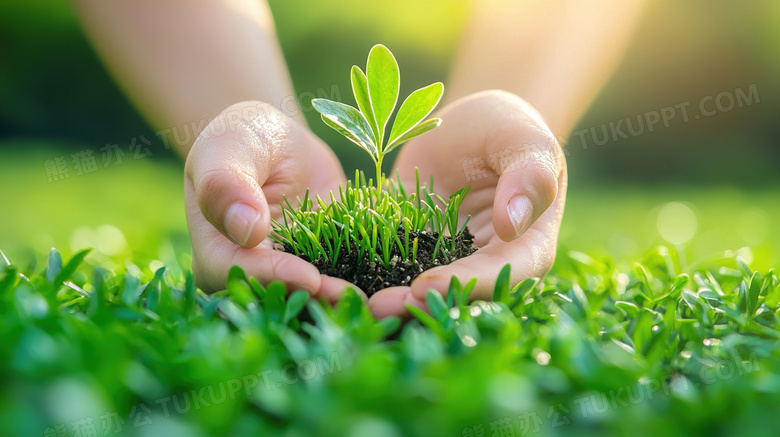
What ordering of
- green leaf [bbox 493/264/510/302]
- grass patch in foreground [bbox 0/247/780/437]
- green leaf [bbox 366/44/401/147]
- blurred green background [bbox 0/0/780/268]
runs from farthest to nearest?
blurred green background [bbox 0/0/780/268] < green leaf [bbox 366/44/401/147] < green leaf [bbox 493/264/510/302] < grass patch in foreground [bbox 0/247/780/437]

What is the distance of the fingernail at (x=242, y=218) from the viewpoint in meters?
0.82

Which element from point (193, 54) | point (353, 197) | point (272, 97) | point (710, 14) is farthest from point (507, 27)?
point (710, 14)

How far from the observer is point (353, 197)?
98 centimetres

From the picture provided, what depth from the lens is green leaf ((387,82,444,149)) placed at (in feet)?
3.09

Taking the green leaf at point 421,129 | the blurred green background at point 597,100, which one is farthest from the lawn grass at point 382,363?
the blurred green background at point 597,100

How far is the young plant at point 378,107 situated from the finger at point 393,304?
8.8 inches

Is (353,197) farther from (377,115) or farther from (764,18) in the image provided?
(764,18)

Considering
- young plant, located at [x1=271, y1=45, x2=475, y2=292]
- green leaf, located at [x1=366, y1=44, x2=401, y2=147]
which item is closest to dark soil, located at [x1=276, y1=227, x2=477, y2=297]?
young plant, located at [x1=271, y1=45, x2=475, y2=292]

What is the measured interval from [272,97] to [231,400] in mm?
1670

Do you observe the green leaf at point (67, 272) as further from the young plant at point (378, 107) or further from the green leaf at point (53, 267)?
the young plant at point (378, 107)

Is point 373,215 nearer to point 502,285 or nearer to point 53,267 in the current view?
point 502,285

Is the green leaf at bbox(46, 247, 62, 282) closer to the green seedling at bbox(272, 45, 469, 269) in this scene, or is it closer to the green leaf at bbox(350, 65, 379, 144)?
the green seedling at bbox(272, 45, 469, 269)

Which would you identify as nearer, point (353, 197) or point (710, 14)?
point (353, 197)

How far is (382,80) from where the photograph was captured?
3.08ft
